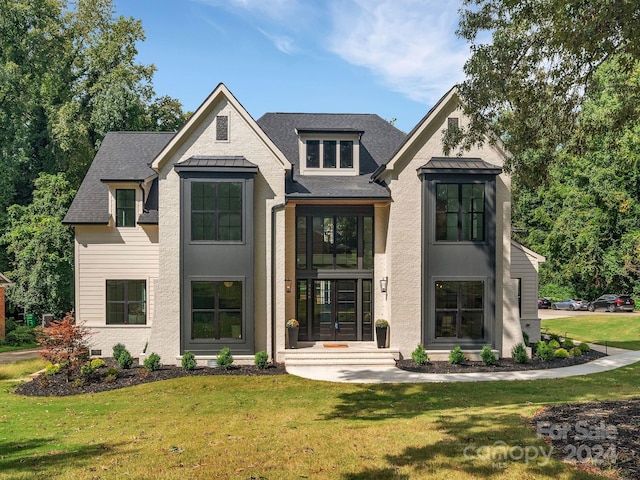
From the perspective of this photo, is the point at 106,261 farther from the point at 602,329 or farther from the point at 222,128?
the point at 602,329

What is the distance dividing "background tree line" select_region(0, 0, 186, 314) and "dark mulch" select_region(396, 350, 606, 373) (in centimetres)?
2225

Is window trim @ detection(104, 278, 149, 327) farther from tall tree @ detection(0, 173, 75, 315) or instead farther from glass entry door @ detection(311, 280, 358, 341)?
tall tree @ detection(0, 173, 75, 315)

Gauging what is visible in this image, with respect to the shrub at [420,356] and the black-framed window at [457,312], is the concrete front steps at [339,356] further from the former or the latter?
the black-framed window at [457,312]

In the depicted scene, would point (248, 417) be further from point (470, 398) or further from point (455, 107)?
point (455, 107)

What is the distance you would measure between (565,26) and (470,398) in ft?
30.9

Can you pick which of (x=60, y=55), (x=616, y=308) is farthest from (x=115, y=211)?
(x=616, y=308)

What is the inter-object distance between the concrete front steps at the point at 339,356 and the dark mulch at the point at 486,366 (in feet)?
1.90

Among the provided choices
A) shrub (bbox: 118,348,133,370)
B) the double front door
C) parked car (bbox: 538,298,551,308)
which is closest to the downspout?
the double front door

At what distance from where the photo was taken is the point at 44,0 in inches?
1325

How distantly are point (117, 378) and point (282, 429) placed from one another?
897 cm

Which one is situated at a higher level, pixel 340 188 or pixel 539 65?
pixel 539 65

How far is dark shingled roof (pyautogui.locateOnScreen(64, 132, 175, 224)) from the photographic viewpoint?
19578 millimetres

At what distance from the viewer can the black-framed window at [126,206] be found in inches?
777

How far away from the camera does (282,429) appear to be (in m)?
9.61
